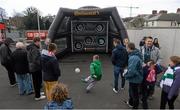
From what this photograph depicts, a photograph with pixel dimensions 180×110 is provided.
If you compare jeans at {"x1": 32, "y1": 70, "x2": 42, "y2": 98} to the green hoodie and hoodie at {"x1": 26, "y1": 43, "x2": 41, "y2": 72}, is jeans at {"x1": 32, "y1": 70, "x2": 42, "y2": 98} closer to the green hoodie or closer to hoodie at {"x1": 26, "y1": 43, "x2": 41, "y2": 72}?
hoodie at {"x1": 26, "y1": 43, "x2": 41, "y2": 72}

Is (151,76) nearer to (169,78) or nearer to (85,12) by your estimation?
(169,78)

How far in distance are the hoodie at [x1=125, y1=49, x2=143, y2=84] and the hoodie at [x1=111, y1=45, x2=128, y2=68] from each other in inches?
54.1

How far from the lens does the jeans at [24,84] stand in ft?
23.0

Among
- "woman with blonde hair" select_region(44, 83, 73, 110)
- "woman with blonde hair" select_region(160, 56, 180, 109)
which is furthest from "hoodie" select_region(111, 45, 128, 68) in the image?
"woman with blonde hair" select_region(44, 83, 73, 110)

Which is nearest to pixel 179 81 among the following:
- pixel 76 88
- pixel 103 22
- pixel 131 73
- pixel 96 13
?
pixel 131 73

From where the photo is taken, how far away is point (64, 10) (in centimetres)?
1315

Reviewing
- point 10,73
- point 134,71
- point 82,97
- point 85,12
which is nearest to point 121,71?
point 82,97

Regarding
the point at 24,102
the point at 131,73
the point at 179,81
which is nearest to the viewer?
the point at 179,81

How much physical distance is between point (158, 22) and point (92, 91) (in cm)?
5916

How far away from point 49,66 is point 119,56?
2183 millimetres

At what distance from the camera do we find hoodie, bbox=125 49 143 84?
524cm

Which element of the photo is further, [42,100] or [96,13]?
[96,13]

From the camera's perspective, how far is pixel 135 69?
526cm

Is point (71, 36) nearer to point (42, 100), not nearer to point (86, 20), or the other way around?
point (86, 20)
